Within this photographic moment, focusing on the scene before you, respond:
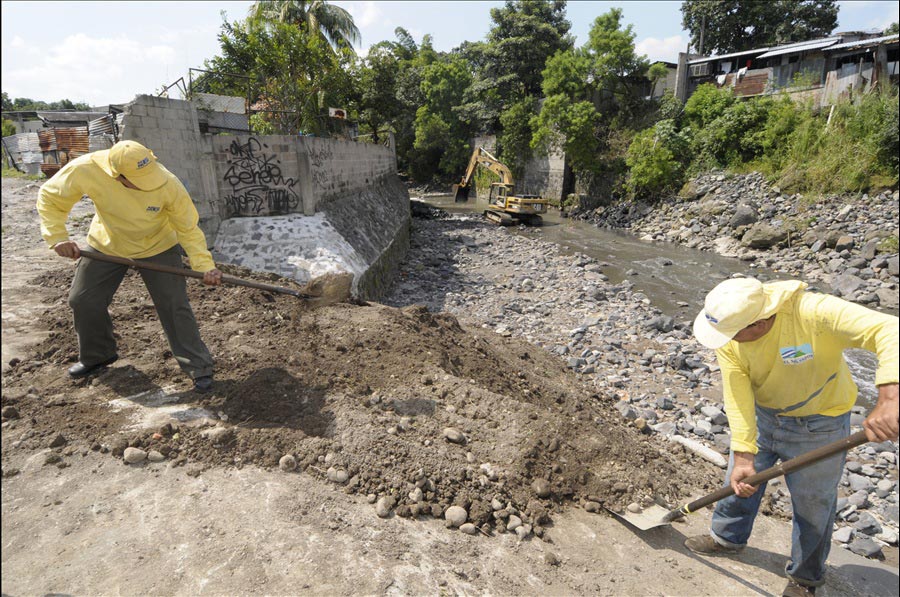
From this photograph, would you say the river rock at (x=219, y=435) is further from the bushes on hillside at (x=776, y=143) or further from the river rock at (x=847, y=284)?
the bushes on hillside at (x=776, y=143)

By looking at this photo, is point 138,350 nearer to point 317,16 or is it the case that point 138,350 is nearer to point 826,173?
point 826,173

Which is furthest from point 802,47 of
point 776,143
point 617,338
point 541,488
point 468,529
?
point 468,529

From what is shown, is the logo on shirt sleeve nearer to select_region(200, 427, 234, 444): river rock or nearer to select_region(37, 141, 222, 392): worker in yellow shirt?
select_region(200, 427, 234, 444): river rock

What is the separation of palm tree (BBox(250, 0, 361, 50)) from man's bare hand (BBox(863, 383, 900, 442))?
2433 centimetres

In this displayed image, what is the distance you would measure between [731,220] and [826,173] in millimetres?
3155

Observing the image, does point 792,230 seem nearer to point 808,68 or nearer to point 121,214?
point 808,68

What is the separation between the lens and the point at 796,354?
9.27 feet

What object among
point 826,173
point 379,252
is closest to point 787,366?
point 379,252

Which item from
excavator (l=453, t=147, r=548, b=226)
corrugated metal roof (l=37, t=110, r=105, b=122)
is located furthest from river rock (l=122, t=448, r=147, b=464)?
excavator (l=453, t=147, r=548, b=226)

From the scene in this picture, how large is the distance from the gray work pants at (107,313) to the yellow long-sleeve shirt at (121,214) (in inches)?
6.4

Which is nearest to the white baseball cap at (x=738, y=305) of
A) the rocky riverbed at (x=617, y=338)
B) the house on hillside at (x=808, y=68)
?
the rocky riverbed at (x=617, y=338)

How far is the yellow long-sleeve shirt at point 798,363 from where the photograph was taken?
2641 millimetres

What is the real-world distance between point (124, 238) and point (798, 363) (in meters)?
4.87

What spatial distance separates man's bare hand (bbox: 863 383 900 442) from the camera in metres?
2.39
